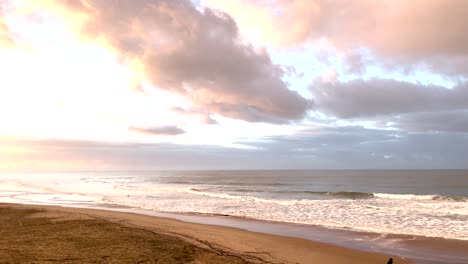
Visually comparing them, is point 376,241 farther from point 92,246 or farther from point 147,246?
point 92,246

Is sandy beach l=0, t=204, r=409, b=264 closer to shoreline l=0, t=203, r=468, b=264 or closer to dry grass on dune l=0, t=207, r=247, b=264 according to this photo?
dry grass on dune l=0, t=207, r=247, b=264

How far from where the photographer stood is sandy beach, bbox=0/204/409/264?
10.6 metres

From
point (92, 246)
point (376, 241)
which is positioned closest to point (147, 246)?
point (92, 246)

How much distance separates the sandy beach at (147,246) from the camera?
1056 centimetres

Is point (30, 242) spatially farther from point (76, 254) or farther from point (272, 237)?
point (272, 237)

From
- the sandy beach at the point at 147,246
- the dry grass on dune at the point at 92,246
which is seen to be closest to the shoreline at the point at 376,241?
the sandy beach at the point at 147,246

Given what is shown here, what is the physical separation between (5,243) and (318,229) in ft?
46.7

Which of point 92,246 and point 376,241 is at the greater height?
point 92,246

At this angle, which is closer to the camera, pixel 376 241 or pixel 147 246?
Result: pixel 147 246

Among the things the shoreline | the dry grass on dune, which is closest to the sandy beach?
the dry grass on dune

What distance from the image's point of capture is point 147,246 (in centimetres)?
1219

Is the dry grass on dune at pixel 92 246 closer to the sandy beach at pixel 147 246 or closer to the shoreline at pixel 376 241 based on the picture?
the sandy beach at pixel 147 246

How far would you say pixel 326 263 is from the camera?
1187cm

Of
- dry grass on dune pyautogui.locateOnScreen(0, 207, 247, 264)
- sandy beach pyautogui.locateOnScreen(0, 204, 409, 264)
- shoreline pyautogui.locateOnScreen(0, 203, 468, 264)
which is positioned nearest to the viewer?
dry grass on dune pyautogui.locateOnScreen(0, 207, 247, 264)
